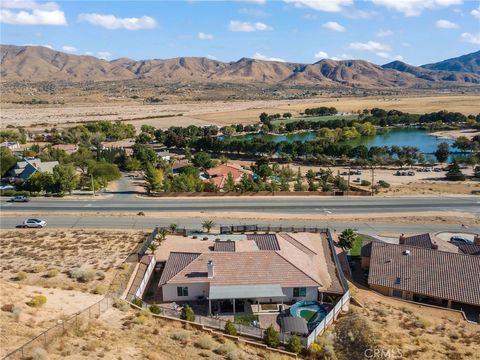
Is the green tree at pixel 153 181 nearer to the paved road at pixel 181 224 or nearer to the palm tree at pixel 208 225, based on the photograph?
the paved road at pixel 181 224

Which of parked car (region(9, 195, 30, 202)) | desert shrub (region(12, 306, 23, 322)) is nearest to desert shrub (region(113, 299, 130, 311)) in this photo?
desert shrub (region(12, 306, 23, 322))

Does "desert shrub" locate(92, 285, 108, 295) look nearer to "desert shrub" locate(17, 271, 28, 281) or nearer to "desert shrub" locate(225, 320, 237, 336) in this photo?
"desert shrub" locate(17, 271, 28, 281)

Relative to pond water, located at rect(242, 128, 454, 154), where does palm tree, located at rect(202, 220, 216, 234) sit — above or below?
below

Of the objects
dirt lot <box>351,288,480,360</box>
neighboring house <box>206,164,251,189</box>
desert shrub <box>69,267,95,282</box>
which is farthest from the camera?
neighboring house <box>206,164,251,189</box>

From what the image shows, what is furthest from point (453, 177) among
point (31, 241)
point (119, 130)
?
point (119, 130)

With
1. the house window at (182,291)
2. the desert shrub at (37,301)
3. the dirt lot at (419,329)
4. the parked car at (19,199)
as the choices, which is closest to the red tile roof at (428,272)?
the dirt lot at (419,329)

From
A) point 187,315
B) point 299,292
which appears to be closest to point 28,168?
point 187,315

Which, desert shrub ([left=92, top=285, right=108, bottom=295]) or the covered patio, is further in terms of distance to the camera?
desert shrub ([left=92, top=285, right=108, bottom=295])

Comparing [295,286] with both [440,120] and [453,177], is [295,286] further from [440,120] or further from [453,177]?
[440,120]

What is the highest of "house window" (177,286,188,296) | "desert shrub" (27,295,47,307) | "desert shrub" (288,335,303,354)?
"desert shrub" (27,295,47,307)
